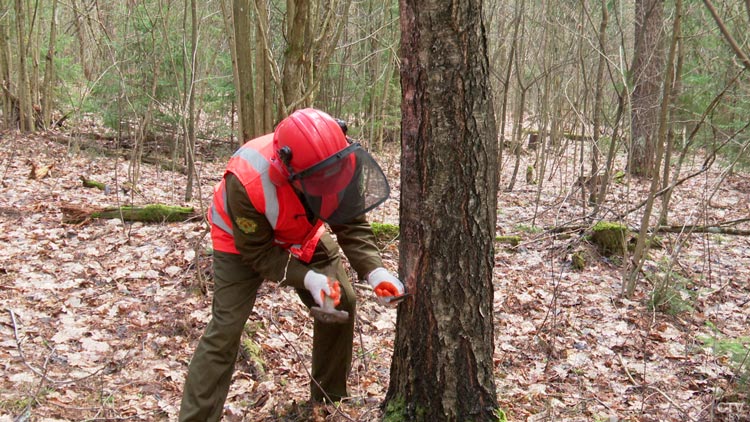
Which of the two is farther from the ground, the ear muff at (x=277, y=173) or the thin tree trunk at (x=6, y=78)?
the thin tree trunk at (x=6, y=78)

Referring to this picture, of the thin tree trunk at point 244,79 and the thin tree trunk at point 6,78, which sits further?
the thin tree trunk at point 6,78

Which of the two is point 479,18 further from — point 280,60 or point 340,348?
point 280,60

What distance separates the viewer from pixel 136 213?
589 cm

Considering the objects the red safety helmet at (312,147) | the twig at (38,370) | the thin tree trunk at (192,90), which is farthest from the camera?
the thin tree trunk at (192,90)

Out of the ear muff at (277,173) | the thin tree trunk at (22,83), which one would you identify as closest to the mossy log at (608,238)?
the ear muff at (277,173)

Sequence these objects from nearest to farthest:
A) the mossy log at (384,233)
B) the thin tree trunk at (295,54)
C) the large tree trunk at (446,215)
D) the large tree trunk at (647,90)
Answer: the large tree trunk at (446,215) < the thin tree trunk at (295,54) < the mossy log at (384,233) < the large tree trunk at (647,90)

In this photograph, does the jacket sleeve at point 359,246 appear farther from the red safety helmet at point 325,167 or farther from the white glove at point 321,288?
the red safety helmet at point 325,167

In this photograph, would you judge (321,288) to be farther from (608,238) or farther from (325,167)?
(608,238)

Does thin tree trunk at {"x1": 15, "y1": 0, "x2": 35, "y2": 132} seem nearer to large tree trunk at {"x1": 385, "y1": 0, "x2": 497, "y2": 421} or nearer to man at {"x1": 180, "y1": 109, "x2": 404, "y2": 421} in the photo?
man at {"x1": 180, "y1": 109, "x2": 404, "y2": 421}

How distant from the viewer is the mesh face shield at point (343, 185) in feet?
8.55

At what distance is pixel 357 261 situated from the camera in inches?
121

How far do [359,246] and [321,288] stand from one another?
412mm

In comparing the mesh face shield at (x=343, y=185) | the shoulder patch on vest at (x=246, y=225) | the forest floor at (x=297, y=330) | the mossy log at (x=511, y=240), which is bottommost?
the forest floor at (x=297, y=330)

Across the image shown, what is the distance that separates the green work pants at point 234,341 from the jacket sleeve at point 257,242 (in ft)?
0.40
